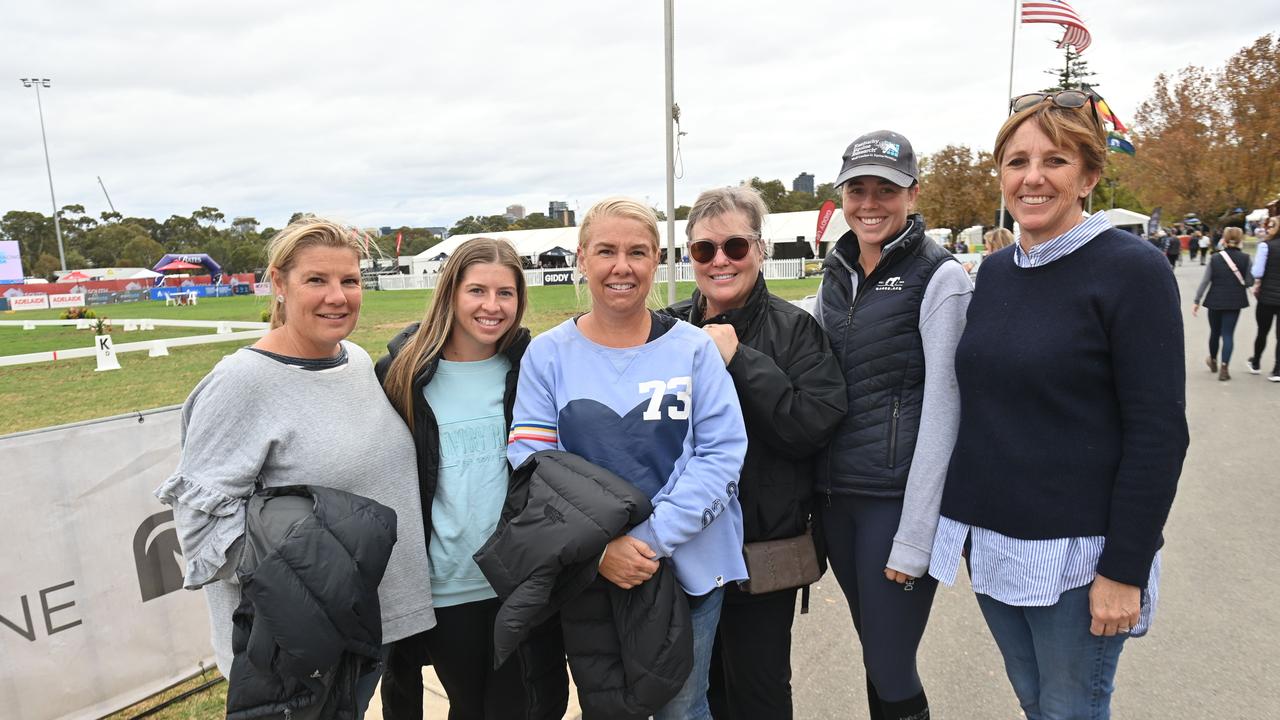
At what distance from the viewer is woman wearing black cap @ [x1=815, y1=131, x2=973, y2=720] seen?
2.24 m

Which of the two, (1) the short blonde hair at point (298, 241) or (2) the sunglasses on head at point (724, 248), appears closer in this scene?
(1) the short blonde hair at point (298, 241)

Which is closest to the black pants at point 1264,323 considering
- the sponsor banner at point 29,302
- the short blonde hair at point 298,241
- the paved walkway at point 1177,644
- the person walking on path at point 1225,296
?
the person walking on path at point 1225,296

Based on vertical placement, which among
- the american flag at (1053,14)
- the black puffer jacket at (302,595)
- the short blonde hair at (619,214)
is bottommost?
the black puffer jacket at (302,595)

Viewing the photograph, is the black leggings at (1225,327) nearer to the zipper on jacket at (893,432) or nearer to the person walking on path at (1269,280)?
the person walking on path at (1269,280)

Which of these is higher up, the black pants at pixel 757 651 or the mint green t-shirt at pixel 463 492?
the mint green t-shirt at pixel 463 492

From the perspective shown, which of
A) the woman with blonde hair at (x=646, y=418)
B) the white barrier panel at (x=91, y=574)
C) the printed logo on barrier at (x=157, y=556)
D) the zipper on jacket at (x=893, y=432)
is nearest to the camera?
the woman with blonde hair at (x=646, y=418)

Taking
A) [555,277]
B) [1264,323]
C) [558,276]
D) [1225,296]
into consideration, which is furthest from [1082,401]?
[555,277]

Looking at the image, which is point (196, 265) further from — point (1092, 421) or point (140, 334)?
point (1092, 421)

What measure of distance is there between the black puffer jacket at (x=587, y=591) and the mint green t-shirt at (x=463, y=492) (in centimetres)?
36

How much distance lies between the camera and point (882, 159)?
93.8 inches

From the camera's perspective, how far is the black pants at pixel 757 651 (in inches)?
96.7

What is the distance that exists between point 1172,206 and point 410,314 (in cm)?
3842

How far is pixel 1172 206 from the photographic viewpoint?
3628 centimetres

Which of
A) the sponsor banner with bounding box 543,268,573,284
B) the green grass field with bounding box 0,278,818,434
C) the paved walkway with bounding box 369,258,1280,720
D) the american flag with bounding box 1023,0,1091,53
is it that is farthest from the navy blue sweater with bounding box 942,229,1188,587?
the sponsor banner with bounding box 543,268,573,284
